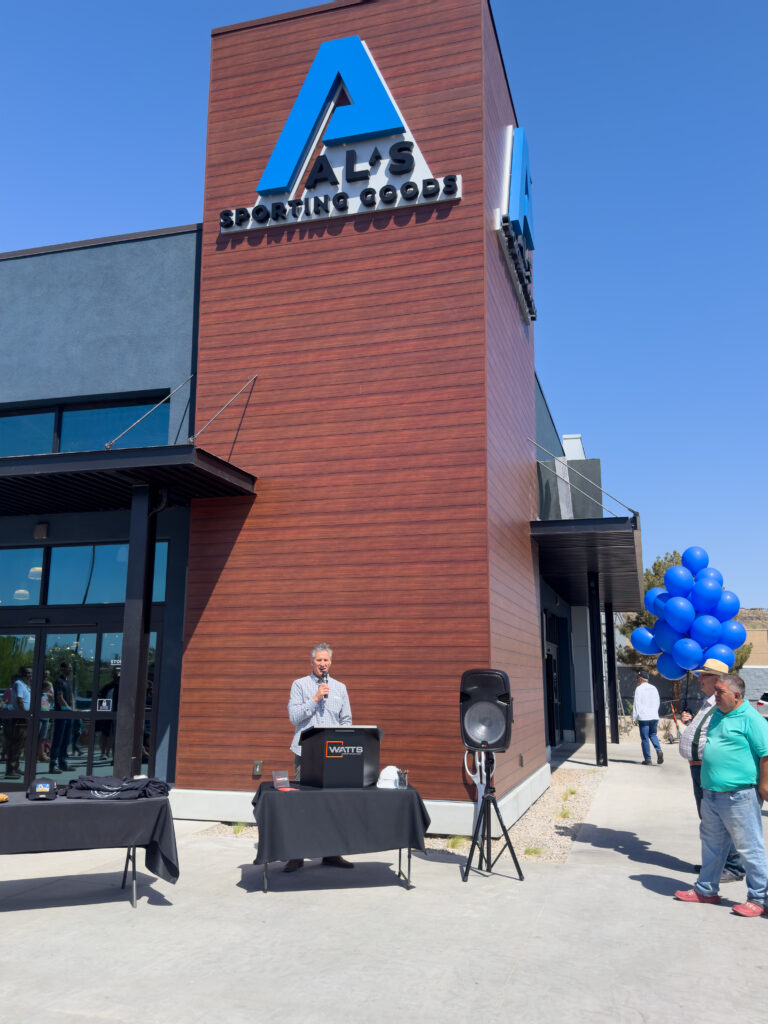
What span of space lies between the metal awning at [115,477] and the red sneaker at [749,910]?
19.6ft

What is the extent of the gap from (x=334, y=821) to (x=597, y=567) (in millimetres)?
9398

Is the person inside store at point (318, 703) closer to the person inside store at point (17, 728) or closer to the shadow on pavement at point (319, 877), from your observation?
the shadow on pavement at point (319, 877)

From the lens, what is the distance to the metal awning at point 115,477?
8.02 meters

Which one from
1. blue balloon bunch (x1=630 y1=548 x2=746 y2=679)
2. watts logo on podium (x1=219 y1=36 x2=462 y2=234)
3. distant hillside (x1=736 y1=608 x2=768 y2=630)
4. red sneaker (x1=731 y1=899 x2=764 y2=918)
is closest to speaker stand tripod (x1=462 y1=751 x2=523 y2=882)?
red sneaker (x1=731 y1=899 x2=764 y2=918)

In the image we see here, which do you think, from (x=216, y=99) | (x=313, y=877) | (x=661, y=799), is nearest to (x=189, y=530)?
(x=313, y=877)

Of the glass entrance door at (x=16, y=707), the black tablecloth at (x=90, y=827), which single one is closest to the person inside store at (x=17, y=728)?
the glass entrance door at (x=16, y=707)

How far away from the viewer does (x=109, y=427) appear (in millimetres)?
11039

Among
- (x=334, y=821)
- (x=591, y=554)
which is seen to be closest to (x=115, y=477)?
(x=334, y=821)

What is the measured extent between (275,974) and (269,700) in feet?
15.3

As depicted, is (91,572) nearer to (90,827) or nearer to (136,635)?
(136,635)

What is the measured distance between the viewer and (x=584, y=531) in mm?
11117

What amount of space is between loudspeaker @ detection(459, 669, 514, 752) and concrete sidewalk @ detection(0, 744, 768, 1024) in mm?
1096

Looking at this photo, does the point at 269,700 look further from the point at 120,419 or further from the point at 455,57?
the point at 455,57

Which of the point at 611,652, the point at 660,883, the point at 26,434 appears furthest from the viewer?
the point at 611,652
